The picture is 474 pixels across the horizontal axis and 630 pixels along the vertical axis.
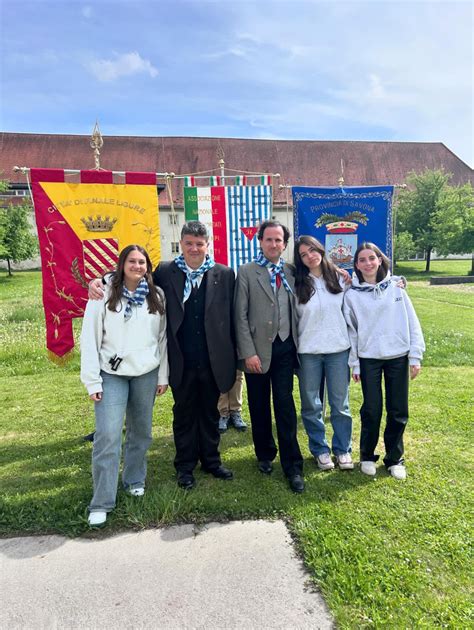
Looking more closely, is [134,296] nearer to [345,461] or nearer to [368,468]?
[345,461]

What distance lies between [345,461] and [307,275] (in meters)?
1.72

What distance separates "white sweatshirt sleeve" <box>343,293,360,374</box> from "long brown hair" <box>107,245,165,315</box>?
164 centimetres

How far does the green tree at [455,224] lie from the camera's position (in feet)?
86.3

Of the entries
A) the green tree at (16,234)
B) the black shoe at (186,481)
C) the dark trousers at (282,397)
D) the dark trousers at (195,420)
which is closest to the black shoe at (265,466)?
the dark trousers at (282,397)

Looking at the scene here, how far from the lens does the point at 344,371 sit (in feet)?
12.7

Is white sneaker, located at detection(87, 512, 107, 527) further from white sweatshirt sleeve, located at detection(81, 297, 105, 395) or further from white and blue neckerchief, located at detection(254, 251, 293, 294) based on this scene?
white and blue neckerchief, located at detection(254, 251, 293, 294)

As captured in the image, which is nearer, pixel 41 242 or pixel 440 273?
pixel 41 242

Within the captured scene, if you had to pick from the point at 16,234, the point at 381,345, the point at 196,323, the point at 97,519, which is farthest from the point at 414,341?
the point at 16,234

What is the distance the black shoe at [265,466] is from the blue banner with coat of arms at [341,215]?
2.40 meters

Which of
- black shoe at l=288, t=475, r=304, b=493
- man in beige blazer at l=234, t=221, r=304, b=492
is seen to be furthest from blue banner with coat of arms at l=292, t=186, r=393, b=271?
black shoe at l=288, t=475, r=304, b=493

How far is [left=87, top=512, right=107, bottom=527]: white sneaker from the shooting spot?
3107 mm

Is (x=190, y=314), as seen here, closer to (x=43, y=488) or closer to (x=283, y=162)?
(x=43, y=488)

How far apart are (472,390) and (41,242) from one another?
578 centimetres

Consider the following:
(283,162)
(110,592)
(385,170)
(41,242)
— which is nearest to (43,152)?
(283,162)
